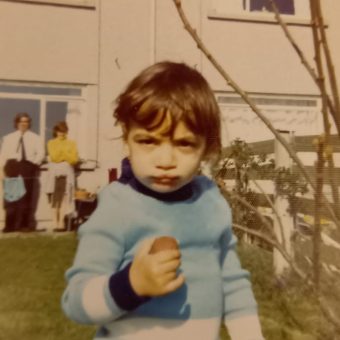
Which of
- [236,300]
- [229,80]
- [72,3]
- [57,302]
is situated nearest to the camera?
[236,300]

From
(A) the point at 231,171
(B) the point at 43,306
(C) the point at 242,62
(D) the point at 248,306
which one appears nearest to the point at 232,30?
(C) the point at 242,62

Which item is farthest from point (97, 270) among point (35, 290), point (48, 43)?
point (48, 43)

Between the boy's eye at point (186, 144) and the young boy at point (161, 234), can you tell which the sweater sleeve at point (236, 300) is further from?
the boy's eye at point (186, 144)

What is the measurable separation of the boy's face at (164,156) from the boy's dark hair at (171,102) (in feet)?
0.05

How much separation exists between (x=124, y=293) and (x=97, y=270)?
0.28ft

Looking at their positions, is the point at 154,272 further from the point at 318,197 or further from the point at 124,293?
the point at 318,197

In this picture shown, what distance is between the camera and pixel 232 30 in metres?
7.67

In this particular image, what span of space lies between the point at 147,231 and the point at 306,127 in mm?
7484

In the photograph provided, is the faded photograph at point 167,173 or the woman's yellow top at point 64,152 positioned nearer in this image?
the faded photograph at point 167,173

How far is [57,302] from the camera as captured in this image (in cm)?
337

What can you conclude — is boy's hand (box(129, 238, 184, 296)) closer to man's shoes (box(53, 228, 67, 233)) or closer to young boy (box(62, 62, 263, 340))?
young boy (box(62, 62, 263, 340))

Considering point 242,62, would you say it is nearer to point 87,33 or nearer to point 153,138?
point 87,33

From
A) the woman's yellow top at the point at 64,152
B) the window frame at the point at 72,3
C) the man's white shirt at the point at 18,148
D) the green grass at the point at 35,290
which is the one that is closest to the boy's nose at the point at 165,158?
the green grass at the point at 35,290

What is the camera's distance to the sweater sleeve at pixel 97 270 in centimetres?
104
